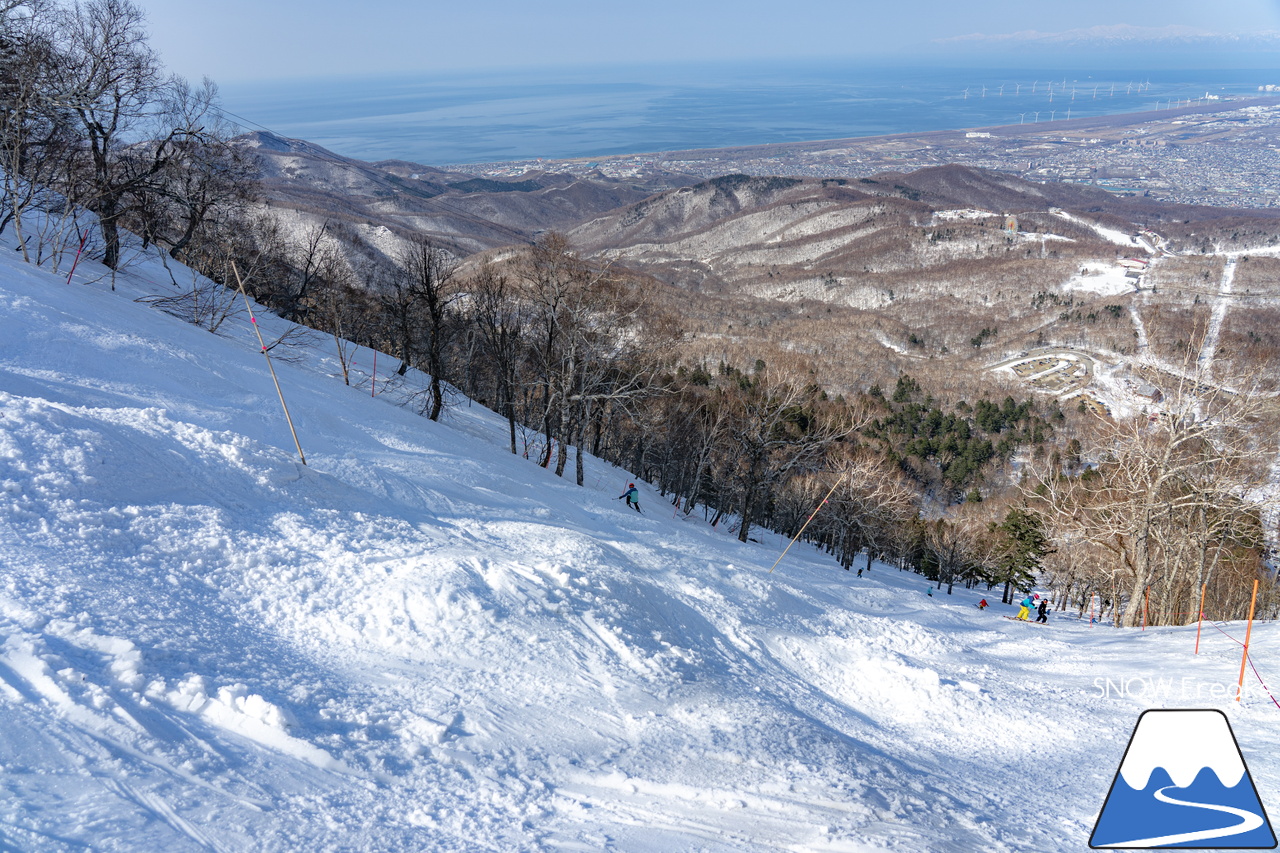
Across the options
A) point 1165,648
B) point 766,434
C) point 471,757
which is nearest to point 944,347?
point 766,434

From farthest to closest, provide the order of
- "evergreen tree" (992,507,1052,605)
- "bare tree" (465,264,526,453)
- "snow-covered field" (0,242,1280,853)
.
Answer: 1. "evergreen tree" (992,507,1052,605)
2. "bare tree" (465,264,526,453)
3. "snow-covered field" (0,242,1280,853)

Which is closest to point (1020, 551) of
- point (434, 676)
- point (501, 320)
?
point (501, 320)
